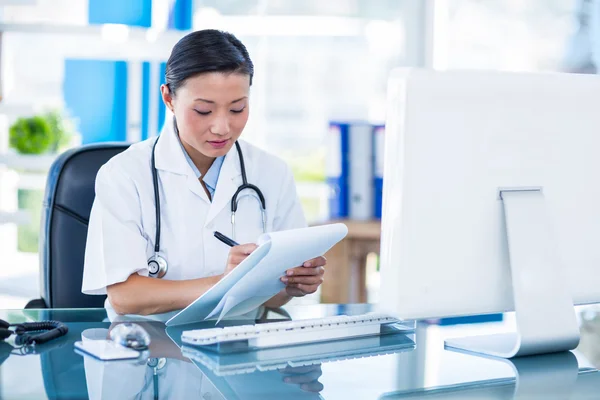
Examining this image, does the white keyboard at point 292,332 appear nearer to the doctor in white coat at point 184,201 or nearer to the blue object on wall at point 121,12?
the doctor in white coat at point 184,201

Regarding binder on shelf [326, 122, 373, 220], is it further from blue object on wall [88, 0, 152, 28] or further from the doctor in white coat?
the doctor in white coat

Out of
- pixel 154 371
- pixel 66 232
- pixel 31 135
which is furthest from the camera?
pixel 31 135

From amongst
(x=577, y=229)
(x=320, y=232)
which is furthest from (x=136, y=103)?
(x=577, y=229)

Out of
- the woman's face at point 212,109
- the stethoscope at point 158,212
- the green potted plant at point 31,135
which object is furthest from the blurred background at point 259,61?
the woman's face at point 212,109

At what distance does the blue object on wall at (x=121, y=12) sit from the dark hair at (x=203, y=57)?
181cm

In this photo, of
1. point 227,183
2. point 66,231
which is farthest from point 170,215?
point 66,231

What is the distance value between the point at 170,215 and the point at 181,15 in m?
1.97

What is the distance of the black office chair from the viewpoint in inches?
78.9

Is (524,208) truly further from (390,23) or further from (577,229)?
(390,23)

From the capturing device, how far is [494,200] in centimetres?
135

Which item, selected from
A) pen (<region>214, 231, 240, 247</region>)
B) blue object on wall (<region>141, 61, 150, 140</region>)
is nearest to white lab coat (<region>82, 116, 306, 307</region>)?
pen (<region>214, 231, 240, 247</region>)

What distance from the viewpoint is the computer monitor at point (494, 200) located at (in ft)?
4.18

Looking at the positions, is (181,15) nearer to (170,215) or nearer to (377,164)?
(377,164)

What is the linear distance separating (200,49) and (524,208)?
0.89 m
